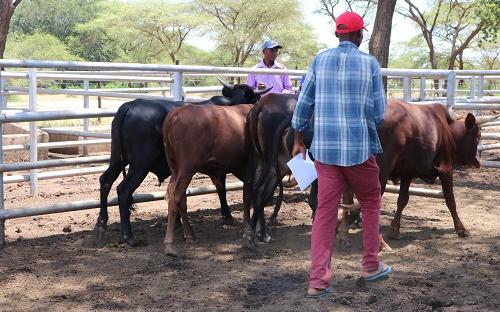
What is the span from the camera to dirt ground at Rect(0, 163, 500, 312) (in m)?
4.92

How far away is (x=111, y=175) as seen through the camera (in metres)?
7.13

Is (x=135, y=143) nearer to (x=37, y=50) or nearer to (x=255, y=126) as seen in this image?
(x=255, y=126)

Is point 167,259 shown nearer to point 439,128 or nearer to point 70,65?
point 70,65

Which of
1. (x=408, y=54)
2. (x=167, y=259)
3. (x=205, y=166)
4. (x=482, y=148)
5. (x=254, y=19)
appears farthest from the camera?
(x=408, y=54)

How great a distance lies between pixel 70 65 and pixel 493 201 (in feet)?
17.1

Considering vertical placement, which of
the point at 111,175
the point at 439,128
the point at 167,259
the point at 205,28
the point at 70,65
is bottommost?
the point at 167,259

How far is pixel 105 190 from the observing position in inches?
278

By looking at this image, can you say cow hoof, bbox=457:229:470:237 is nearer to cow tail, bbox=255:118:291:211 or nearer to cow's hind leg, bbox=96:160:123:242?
cow tail, bbox=255:118:291:211

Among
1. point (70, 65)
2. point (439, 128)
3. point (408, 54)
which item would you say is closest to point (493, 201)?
point (439, 128)

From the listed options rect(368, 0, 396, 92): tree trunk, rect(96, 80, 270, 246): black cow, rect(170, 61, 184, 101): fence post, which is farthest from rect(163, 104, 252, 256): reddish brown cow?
rect(368, 0, 396, 92): tree trunk

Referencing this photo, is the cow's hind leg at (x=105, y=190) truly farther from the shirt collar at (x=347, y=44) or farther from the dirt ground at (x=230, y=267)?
the shirt collar at (x=347, y=44)

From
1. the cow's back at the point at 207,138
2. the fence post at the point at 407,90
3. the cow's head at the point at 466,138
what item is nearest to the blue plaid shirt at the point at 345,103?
the cow's back at the point at 207,138

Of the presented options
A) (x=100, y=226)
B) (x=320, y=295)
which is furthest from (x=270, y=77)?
(x=320, y=295)

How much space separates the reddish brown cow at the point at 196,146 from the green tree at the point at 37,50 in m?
41.3
